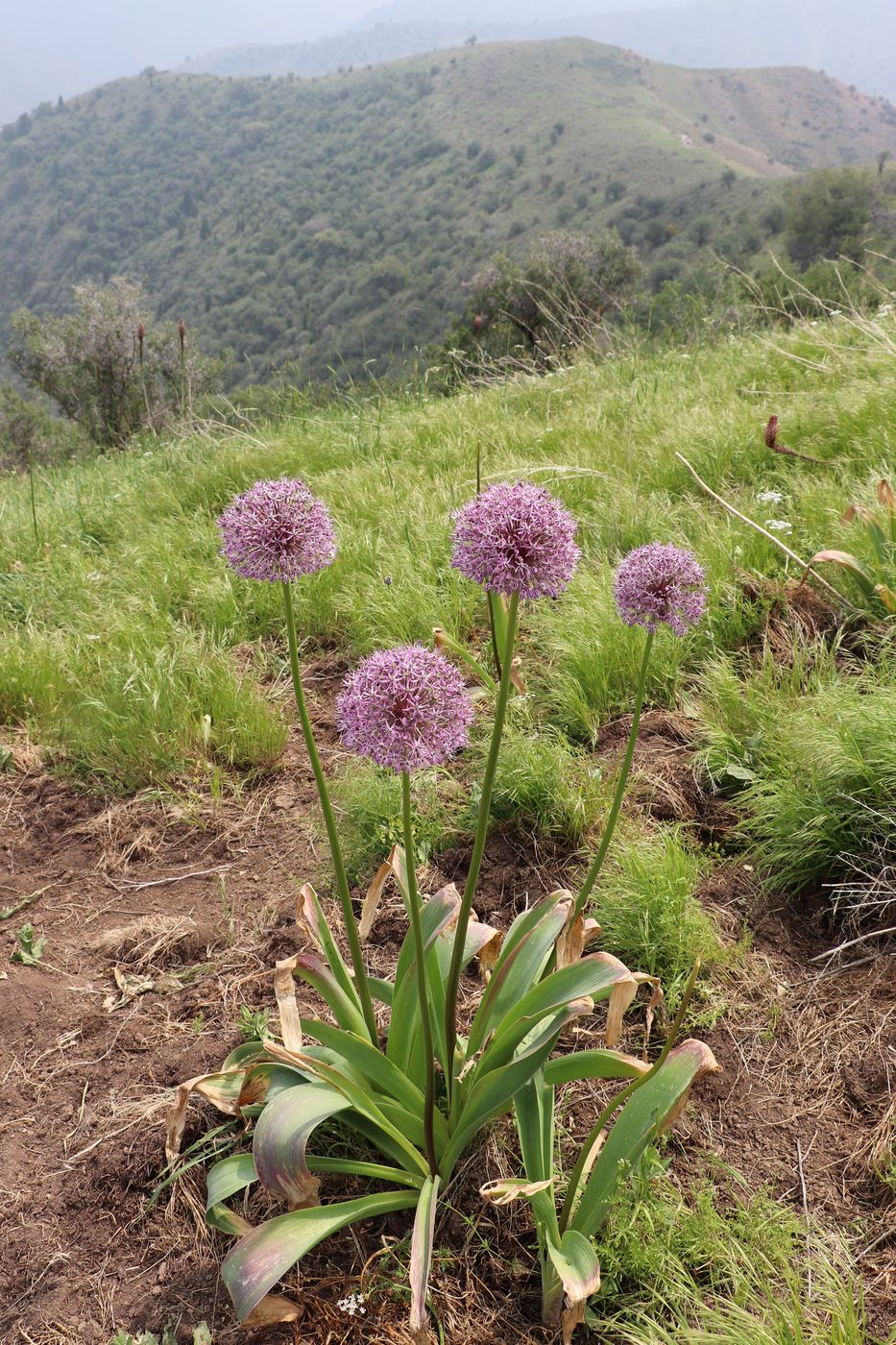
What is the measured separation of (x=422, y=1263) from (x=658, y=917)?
1.00 meters

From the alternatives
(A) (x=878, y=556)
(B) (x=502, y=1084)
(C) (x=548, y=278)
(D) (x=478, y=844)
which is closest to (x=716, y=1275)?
(B) (x=502, y=1084)

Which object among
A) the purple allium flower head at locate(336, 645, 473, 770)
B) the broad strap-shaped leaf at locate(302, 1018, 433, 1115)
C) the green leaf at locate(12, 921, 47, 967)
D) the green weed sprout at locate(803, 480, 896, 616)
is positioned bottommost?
the green leaf at locate(12, 921, 47, 967)

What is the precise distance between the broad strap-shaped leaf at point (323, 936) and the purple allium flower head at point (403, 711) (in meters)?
0.65

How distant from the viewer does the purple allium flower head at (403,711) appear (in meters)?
1.31

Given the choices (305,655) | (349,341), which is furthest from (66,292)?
(305,655)

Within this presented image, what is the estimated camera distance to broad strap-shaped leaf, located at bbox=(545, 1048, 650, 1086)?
1.56 m

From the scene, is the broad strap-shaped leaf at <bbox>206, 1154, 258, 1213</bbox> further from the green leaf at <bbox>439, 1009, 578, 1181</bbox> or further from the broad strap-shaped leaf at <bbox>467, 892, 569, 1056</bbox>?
the broad strap-shaped leaf at <bbox>467, 892, 569, 1056</bbox>

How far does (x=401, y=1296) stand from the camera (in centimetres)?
153

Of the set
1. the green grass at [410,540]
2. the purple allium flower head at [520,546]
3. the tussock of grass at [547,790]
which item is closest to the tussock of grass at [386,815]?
the tussock of grass at [547,790]

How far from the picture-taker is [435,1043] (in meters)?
1.81

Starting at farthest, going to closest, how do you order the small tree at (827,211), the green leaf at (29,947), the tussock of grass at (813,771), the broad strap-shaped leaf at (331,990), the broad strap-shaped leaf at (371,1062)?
the small tree at (827,211), the green leaf at (29,947), the tussock of grass at (813,771), the broad strap-shaped leaf at (331,990), the broad strap-shaped leaf at (371,1062)

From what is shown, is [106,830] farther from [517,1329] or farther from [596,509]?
[596,509]

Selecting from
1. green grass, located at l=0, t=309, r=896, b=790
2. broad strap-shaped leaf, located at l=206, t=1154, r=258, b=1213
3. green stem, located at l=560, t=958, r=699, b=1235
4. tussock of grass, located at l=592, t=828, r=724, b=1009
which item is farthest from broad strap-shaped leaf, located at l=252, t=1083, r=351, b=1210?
green grass, located at l=0, t=309, r=896, b=790

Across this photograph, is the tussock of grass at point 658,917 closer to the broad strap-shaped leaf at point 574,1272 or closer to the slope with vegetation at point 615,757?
the slope with vegetation at point 615,757
